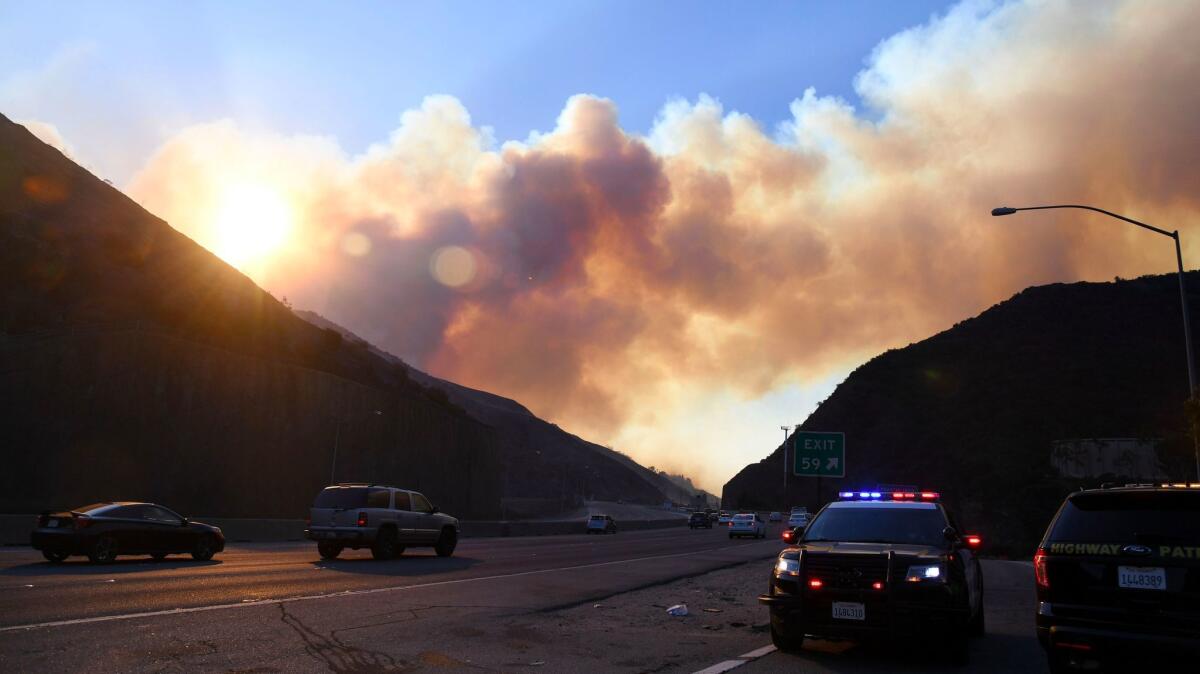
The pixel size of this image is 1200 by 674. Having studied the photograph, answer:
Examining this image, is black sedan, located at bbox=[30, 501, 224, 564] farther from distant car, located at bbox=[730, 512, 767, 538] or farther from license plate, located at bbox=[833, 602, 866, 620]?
distant car, located at bbox=[730, 512, 767, 538]

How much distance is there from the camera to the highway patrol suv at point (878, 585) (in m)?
9.09

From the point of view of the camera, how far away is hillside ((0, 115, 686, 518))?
44500 mm

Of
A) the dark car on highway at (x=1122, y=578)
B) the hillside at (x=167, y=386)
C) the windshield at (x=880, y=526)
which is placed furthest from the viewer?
the hillside at (x=167, y=386)

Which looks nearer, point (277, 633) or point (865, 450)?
point (277, 633)

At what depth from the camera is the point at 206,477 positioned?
51.2m

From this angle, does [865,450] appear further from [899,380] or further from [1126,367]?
[1126,367]

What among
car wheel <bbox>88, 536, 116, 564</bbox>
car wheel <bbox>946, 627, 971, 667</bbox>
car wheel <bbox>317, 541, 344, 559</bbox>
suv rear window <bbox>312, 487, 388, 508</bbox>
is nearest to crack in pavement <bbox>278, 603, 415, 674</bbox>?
car wheel <bbox>946, 627, 971, 667</bbox>

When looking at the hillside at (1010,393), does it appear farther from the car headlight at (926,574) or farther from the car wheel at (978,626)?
the car headlight at (926,574)

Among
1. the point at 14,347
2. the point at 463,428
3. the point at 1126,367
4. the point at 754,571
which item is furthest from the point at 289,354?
the point at 1126,367

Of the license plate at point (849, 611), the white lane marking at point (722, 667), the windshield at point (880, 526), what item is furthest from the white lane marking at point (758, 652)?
the windshield at point (880, 526)

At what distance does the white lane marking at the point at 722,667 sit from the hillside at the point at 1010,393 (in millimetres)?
65770

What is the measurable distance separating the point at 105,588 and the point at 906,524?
11.7 m

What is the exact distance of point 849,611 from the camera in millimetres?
9266

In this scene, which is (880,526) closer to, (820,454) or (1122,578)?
(1122,578)
